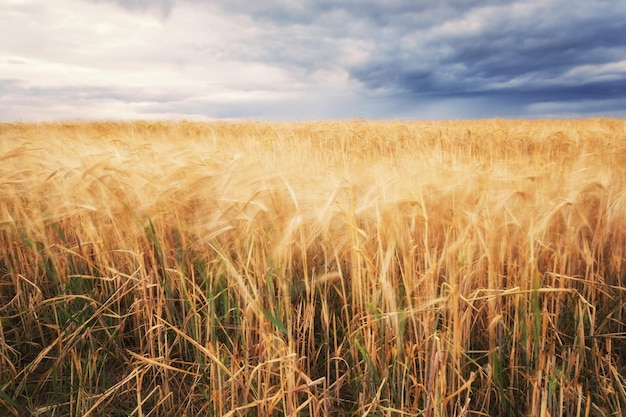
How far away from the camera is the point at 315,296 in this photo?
1.73 meters

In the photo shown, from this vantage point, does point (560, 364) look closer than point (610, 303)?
Yes

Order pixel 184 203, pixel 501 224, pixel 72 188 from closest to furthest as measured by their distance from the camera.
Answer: pixel 501 224 → pixel 184 203 → pixel 72 188

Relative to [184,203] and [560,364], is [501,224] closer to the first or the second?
[560,364]

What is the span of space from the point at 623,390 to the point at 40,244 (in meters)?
2.70

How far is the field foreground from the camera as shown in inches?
52.7

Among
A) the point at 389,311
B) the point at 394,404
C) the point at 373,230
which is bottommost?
the point at 394,404

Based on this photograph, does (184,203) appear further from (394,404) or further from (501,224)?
(501,224)

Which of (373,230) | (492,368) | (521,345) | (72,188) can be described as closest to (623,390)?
(521,345)

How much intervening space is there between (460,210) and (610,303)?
748 mm

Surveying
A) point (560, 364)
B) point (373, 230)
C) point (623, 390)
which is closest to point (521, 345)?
point (560, 364)

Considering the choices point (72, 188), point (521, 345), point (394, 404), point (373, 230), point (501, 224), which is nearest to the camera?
point (394, 404)

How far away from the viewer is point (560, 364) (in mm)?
1493

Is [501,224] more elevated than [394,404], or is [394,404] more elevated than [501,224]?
[501,224]

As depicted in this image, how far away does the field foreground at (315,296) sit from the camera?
134 centimetres
